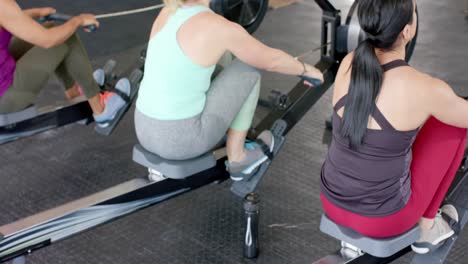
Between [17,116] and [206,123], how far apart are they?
3.25ft

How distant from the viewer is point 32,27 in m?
2.39

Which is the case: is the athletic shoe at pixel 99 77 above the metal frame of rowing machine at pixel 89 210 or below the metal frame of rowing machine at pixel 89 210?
below

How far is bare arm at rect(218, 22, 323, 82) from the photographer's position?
200 cm

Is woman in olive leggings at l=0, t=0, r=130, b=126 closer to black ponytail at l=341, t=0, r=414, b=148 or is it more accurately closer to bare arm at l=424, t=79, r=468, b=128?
black ponytail at l=341, t=0, r=414, b=148

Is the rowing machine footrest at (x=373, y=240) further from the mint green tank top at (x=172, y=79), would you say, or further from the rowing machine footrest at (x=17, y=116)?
the rowing machine footrest at (x=17, y=116)

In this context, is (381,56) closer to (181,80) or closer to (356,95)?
(356,95)

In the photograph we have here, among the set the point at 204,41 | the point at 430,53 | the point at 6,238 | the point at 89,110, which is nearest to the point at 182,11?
the point at 204,41

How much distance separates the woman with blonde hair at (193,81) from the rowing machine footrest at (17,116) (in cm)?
76

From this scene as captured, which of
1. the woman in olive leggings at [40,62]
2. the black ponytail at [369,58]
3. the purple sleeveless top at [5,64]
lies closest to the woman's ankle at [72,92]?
the woman in olive leggings at [40,62]

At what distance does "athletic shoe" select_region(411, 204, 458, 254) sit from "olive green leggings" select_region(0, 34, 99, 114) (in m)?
1.68

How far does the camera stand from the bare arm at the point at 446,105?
1549 millimetres

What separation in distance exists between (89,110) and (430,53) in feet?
7.64

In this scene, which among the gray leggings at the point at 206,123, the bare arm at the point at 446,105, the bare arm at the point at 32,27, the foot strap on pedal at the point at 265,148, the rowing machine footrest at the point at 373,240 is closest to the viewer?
the bare arm at the point at 446,105

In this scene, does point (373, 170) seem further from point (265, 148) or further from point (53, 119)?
point (53, 119)
